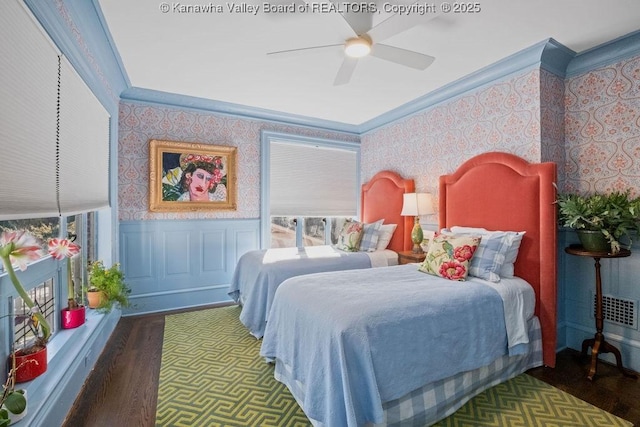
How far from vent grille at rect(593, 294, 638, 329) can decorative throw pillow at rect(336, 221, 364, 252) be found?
2.38 meters

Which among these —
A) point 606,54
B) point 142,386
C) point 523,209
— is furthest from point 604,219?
point 142,386

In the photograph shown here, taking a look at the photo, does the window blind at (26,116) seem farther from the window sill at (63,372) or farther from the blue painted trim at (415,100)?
the blue painted trim at (415,100)

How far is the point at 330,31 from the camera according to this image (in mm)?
2475

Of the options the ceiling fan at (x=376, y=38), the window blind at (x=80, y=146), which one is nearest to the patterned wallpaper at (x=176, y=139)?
the window blind at (x=80, y=146)

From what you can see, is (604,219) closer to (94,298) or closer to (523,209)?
(523,209)

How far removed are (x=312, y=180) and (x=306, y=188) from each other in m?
0.17

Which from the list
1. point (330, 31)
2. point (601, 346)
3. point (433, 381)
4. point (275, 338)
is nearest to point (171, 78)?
point (330, 31)

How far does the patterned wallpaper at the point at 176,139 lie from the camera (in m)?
3.81

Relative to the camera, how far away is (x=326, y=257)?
364 centimetres

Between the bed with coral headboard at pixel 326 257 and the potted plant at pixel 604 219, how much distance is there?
189cm

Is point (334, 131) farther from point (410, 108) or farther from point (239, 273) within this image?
point (239, 273)

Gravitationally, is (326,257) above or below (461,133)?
below

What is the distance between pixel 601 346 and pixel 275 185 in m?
3.90

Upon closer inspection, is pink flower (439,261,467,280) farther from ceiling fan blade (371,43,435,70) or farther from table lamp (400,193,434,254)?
ceiling fan blade (371,43,435,70)
